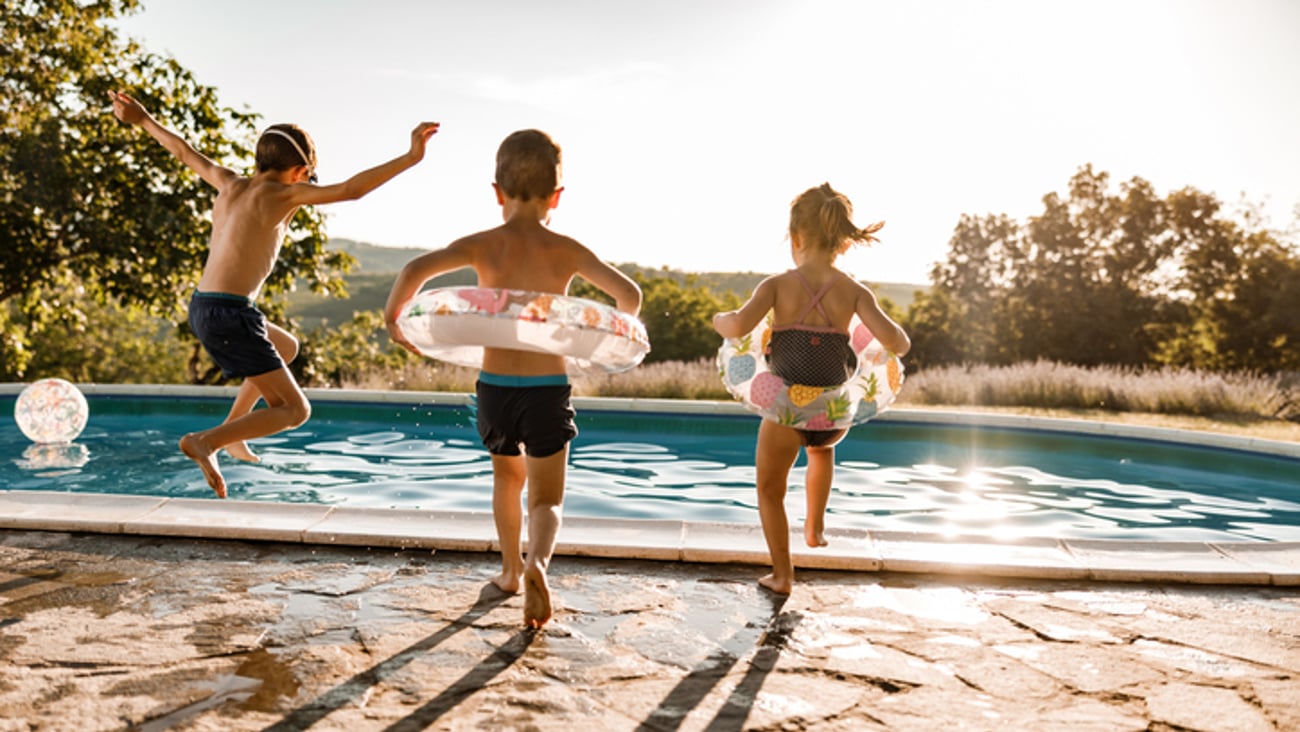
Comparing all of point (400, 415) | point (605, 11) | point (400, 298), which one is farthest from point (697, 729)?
point (605, 11)

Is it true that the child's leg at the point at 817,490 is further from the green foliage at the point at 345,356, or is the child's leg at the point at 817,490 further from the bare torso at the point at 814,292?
the green foliage at the point at 345,356

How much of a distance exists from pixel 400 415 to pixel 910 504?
637 cm

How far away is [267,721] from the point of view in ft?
7.72

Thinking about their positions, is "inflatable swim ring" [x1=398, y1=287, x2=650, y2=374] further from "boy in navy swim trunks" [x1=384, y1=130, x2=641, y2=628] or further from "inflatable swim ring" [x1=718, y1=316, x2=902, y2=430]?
"inflatable swim ring" [x1=718, y1=316, x2=902, y2=430]

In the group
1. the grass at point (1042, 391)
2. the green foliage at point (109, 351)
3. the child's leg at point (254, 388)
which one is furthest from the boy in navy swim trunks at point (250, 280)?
the green foliage at point (109, 351)

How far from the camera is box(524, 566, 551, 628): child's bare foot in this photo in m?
3.09

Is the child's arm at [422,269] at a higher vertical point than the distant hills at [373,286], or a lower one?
lower

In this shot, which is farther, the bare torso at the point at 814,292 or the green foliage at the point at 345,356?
the green foliage at the point at 345,356

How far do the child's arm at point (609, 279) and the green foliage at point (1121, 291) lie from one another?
19.3 metres

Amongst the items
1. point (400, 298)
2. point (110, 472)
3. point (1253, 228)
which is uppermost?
point (1253, 228)

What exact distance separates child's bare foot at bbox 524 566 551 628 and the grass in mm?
10535

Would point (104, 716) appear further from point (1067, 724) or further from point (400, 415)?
point (400, 415)

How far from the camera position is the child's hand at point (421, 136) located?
3.60 meters

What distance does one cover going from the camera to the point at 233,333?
3.81 metres
